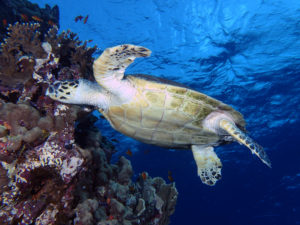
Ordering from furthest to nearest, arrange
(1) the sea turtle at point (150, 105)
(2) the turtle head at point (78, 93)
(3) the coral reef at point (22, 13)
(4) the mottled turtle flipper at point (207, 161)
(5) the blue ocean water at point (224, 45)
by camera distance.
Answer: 1. (5) the blue ocean water at point (224, 45)
2. (3) the coral reef at point (22, 13)
3. (4) the mottled turtle flipper at point (207, 161)
4. (2) the turtle head at point (78, 93)
5. (1) the sea turtle at point (150, 105)

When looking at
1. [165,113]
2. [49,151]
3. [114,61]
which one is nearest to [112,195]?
[49,151]

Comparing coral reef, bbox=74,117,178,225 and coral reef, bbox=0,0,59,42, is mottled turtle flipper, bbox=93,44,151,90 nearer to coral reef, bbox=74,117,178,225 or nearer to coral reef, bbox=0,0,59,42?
coral reef, bbox=74,117,178,225

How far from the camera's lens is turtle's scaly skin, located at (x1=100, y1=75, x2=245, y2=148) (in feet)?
9.53

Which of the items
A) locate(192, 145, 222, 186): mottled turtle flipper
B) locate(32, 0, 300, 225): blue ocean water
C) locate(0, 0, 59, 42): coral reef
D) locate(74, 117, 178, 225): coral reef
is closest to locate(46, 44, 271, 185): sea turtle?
locate(192, 145, 222, 186): mottled turtle flipper

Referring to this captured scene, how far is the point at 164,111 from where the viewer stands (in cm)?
Result: 309

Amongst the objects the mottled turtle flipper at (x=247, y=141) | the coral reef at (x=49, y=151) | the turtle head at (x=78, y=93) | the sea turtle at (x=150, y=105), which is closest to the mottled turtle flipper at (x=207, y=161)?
the sea turtle at (x=150, y=105)

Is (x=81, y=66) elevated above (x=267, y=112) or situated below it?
below

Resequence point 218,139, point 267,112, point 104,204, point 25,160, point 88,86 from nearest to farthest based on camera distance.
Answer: point 25,160
point 88,86
point 104,204
point 218,139
point 267,112

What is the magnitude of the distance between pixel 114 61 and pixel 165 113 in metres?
1.21

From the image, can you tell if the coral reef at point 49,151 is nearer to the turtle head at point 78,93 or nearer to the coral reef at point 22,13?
the turtle head at point 78,93

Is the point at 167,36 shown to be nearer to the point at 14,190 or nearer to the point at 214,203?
the point at 14,190

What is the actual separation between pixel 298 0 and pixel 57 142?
415 inches

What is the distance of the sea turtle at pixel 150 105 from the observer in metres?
2.81

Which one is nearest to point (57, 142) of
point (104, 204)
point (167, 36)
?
point (104, 204)
